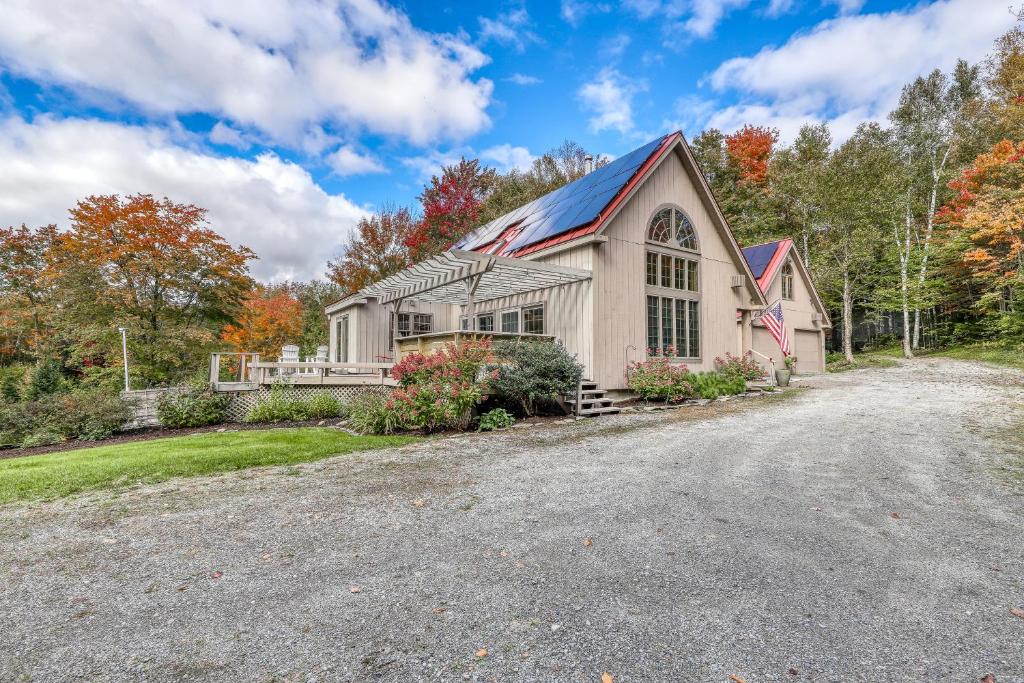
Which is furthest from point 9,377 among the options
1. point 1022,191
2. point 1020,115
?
point 1020,115

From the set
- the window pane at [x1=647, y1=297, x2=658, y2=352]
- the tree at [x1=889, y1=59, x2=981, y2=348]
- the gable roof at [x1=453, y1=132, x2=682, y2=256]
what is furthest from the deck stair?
the tree at [x1=889, y1=59, x2=981, y2=348]

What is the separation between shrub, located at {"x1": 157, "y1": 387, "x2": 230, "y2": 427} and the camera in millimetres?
9406

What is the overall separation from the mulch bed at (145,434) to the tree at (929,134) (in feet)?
86.7

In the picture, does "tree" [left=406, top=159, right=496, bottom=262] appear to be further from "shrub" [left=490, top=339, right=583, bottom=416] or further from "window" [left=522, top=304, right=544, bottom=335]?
"shrub" [left=490, top=339, right=583, bottom=416]

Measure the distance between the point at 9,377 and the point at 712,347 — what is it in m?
23.8

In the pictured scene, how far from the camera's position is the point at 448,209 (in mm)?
24578

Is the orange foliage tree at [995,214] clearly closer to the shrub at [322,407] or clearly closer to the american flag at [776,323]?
the american flag at [776,323]

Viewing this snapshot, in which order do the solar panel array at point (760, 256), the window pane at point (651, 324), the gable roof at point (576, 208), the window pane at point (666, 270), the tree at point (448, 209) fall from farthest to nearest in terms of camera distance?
the tree at point (448, 209)
the solar panel array at point (760, 256)
the window pane at point (666, 270)
the window pane at point (651, 324)
the gable roof at point (576, 208)

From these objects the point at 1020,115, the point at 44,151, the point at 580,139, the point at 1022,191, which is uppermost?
the point at 580,139

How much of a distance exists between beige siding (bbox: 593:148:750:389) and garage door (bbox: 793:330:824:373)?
8.32 metres

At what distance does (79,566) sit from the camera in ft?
9.21

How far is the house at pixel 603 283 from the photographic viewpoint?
9922mm

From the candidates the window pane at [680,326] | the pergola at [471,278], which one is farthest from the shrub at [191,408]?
the window pane at [680,326]

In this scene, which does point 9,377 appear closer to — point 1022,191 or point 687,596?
point 687,596
